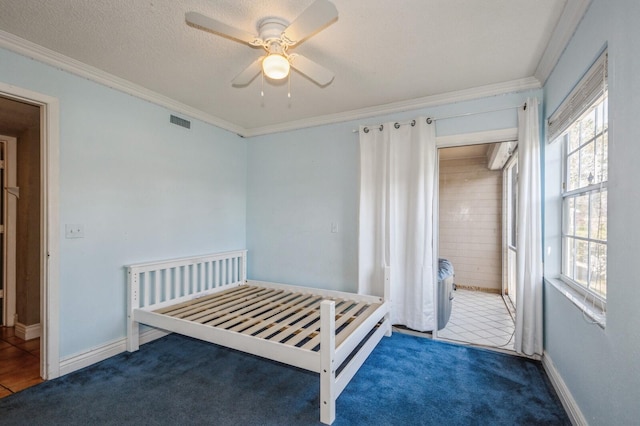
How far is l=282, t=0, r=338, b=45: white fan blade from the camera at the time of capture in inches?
55.9

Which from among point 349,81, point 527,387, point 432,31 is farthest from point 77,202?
point 527,387

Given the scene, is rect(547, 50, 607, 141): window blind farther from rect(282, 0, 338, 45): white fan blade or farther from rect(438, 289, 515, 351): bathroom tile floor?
rect(438, 289, 515, 351): bathroom tile floor

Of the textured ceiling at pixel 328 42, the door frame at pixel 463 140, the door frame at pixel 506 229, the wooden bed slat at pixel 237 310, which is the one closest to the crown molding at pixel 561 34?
the textured ceiling at pixel 328 42

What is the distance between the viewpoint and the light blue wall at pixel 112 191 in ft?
7.79

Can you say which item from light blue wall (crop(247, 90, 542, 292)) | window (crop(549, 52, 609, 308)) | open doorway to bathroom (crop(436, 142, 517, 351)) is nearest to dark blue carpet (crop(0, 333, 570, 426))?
window (crop(549, 52, 609, 308))

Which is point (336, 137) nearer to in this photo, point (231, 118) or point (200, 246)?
point (231, 118)

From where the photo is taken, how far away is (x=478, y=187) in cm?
520

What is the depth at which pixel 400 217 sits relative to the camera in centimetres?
316

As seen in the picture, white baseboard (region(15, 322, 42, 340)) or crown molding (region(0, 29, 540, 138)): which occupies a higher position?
crown molding (region(0, 29, 540, 138))

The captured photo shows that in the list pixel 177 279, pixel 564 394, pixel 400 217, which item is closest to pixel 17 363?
pixel 177 279

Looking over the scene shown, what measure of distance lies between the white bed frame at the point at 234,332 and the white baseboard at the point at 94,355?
8 cm

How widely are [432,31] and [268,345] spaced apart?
2376mm

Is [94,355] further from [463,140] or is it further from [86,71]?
[463,140]

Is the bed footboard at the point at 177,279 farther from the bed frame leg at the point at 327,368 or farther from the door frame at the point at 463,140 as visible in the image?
the door frame at the point at 463,140
